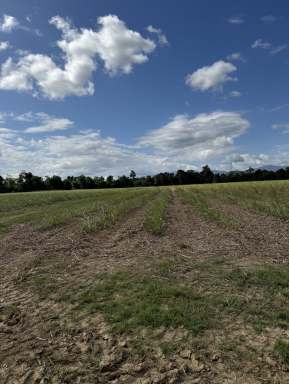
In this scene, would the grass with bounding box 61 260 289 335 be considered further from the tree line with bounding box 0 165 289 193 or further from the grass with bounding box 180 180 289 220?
the tree line with bounding box 0 165 289 193

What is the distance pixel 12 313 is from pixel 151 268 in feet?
12.8

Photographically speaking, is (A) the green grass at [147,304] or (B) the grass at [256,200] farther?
(B) the grass at [256,200]

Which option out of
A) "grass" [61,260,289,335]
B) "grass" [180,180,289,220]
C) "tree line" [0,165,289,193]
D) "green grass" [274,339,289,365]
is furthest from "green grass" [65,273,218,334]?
"tree line" [0,165,289,193]

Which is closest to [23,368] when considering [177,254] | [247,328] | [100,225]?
[247,328]

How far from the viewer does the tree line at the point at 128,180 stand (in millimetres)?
123000

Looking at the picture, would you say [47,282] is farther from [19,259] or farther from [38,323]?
[19,259]

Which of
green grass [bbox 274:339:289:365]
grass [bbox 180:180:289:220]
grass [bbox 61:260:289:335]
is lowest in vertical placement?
green grass [bbox 274:339:289:365]

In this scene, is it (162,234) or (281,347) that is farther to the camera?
(162,234)

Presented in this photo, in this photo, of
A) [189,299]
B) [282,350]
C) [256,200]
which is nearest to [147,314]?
[189,299]

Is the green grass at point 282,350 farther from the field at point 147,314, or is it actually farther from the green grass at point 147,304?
the green grass at point 147,304

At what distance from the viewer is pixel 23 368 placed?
448 cm

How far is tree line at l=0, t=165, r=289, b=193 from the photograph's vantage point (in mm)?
123000

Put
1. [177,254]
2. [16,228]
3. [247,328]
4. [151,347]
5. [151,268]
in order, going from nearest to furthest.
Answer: [151,347] < [247,328] < [151,268] < [177,254] < [16,228]

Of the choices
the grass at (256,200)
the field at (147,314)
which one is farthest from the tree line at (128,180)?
→ the field at (147,314)
